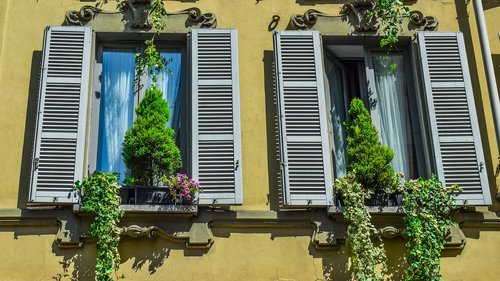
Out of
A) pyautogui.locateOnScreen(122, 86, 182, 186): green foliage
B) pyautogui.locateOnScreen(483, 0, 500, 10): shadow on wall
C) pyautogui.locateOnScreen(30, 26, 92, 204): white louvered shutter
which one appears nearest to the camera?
pyautogui.locateOnScreen(30, 26, 92, 204): white louvered shutter

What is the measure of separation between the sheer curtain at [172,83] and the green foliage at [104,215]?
1.28 m

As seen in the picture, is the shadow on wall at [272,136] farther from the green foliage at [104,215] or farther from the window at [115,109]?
the green foliage at [104,215]

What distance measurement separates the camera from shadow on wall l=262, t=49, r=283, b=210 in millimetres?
8656

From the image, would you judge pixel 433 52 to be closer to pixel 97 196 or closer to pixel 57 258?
pixel 97 196

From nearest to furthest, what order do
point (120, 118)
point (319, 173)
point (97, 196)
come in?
point (97, 196), point (319, 173), point (120, 118)

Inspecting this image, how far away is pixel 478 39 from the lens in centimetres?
965

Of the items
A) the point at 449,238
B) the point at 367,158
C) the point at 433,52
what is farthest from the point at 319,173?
the point at 433,52

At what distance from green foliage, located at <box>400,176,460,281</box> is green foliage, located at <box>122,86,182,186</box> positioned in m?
2.47

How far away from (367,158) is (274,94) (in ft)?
4.17

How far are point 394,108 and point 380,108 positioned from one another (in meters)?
0.17

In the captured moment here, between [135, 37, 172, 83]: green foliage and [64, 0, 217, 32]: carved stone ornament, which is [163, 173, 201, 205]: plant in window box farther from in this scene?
[64, 0, 217, 32]: carved stone ornament

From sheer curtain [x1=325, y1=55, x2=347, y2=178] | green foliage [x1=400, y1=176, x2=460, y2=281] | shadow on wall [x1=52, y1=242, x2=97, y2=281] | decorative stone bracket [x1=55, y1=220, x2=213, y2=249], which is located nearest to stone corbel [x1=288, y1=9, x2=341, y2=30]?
sheer curtain [x1=325, y1=55, x2=347, y2=178]

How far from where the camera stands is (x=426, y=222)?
8258 mm

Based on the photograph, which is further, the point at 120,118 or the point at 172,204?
the point at 120,118
